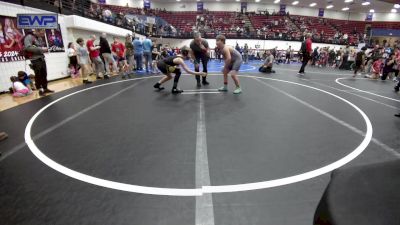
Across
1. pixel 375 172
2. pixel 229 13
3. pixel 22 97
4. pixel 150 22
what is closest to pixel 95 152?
pixel 375 172

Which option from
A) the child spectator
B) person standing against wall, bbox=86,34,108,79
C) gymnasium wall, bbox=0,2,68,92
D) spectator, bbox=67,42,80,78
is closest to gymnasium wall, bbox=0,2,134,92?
gymnasium wall, bbox=0,2,68,92

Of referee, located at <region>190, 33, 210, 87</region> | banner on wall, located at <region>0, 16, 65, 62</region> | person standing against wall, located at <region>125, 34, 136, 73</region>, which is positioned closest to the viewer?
banner on wall, located at <region>0, 16, 65, 62</region>

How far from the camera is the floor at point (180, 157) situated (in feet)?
6.61

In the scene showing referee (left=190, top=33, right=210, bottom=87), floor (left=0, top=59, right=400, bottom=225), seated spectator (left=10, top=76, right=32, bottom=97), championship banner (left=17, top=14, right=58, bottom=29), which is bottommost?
floor (left=0, top=59, right=400, bottom=225)

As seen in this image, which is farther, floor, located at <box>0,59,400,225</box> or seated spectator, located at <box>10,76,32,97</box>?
seated spectator, located at <box>10,76,32,97</box>

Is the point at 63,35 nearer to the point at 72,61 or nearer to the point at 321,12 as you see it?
the point at 72,61

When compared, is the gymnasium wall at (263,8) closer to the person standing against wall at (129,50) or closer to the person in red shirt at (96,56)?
the person standing against wall at (129,50)

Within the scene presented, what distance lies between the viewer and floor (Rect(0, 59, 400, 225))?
2014mm

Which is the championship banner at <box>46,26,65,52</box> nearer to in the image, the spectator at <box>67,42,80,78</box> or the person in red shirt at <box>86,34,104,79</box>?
the spectator at <box>67,42,80,78</box>

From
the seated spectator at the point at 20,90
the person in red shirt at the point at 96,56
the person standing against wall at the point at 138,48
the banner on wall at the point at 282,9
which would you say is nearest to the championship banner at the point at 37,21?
the seated spectator at the point at 20,90

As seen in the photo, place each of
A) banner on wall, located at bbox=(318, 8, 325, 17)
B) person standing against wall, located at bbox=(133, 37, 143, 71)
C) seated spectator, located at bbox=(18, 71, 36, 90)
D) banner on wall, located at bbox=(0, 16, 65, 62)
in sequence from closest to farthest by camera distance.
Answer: seated spectator, located at bbox=(18, 71, 36, 90) < banner on wall, located at bbox=(0, 16, 65, 62) < person standing against wall, located at bbox=(133, 37, 143, 71) < banner on wall, located at bbox=(318, 8, 325, 17)

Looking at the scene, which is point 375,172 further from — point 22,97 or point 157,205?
point 22,97

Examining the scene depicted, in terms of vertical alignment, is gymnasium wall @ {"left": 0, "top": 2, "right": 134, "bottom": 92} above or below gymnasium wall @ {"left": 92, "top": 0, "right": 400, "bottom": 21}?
below

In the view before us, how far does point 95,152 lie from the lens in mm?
3084
